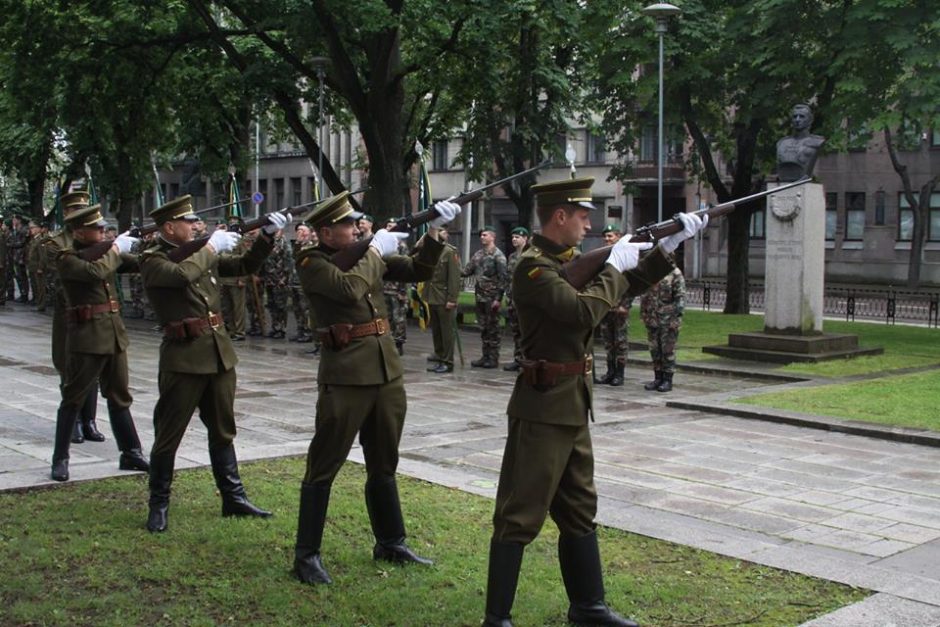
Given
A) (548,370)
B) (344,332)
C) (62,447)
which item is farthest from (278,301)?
(548,370)

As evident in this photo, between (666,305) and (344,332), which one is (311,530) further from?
(666,305)

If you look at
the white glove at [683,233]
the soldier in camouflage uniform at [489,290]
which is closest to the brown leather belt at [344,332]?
→ the white glove at [683,233]

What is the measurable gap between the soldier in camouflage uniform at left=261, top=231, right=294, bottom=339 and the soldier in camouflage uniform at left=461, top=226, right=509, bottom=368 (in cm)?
558

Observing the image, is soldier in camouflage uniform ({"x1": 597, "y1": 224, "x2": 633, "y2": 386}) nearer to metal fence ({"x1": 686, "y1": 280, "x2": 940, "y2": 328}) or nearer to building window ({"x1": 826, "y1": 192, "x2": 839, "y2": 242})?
metal fence ({"x1": 686, "y1": 280, "x2": 940, "y2": 328})

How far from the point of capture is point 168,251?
7.37 m

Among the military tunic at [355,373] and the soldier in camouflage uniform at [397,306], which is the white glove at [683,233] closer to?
the military tunic at [355,373]

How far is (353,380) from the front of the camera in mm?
6188

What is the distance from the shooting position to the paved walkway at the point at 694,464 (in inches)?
266

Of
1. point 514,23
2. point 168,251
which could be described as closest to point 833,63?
point 514,23

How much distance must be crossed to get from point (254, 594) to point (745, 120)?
2058 centimetres

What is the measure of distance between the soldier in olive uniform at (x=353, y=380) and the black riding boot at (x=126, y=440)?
9.89 feet

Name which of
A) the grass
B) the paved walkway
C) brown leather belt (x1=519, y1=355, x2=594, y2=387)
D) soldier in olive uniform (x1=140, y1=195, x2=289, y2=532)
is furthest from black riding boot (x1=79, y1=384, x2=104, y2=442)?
brown leather belt (x1=519, y1=355, x2=594, y2=387)

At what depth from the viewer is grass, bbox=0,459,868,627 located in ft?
18.4

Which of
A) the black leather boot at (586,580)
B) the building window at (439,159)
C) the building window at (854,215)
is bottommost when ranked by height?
the black leather boot at (586,580)
